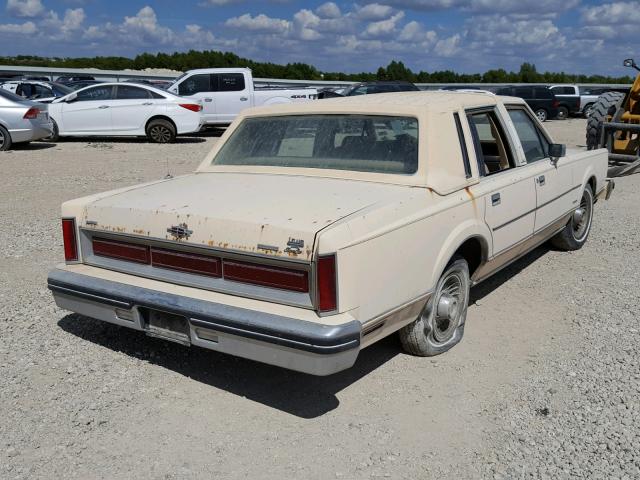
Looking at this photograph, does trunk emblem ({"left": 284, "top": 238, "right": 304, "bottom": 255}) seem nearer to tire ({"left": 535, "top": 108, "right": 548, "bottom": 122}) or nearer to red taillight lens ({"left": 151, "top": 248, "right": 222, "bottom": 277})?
red taillight lens ({"left": 151, "top": 248, "right": 222, "bottom": 277})

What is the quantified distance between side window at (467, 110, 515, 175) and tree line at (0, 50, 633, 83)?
50.0 metres

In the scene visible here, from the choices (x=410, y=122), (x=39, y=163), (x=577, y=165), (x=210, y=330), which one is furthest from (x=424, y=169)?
(x=39, y=163)

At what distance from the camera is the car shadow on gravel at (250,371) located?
3844mm

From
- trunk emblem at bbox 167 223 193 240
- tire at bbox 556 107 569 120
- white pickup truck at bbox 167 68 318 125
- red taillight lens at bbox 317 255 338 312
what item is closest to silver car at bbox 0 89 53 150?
white pickup truck at bbox 167 68 318 125

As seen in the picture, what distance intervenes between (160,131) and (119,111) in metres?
1.07

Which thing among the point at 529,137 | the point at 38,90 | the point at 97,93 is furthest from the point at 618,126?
the point at 38,90

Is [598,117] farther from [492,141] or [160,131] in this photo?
[160,131]

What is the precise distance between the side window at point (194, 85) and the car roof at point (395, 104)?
14.5 m

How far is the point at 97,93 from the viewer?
664 inches

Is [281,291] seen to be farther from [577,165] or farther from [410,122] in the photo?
[577,165]

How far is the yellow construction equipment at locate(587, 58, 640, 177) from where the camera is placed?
12.9m

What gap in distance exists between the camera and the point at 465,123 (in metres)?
4.58

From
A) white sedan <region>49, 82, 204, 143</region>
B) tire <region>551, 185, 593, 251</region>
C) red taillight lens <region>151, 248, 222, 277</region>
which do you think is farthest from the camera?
white sedan <region>49, 82, 204, 143</region>

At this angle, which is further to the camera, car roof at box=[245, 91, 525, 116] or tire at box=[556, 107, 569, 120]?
tire at box=[556, 107, 569, 120]
